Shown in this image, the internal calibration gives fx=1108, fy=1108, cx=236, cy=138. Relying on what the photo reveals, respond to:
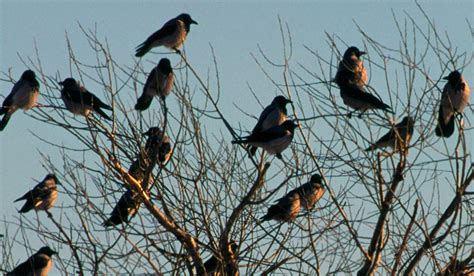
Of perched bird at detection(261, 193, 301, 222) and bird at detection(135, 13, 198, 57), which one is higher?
bird at detection(135, 13, 198, 57)

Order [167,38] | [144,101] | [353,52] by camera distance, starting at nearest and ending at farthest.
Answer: [144,101]
[353,52]
[167,38]

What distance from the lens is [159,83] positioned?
40.4 ft

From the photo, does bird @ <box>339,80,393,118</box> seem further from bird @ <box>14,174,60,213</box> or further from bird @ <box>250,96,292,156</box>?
bird @ <box>14,174,60,213</box>

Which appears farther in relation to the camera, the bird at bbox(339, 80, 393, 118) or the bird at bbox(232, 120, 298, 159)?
the bird at bbox(339, 80, 393, 118)

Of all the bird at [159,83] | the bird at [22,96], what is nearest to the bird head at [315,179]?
the bird at [159,83]

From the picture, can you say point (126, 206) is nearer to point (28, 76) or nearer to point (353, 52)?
point (353, 52)

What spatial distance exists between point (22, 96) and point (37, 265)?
7.33 feet

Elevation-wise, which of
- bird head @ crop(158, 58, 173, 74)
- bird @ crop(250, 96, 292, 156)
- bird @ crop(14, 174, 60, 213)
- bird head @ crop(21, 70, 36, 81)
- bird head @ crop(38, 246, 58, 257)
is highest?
bird head @ crop(21, 70, 36, 81)

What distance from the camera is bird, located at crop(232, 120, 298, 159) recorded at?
10695 millimetres

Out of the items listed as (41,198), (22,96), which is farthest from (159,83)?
(41,198)

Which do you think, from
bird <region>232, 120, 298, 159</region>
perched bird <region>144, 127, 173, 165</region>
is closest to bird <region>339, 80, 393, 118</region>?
bird <region>232, 120, 298, 159</region>

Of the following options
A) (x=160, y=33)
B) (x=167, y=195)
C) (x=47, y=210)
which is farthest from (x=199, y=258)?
(x=47, y=210)

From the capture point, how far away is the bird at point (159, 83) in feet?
40.5

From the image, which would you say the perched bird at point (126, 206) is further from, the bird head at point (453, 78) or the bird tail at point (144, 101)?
the bird head at point (453, 78)
